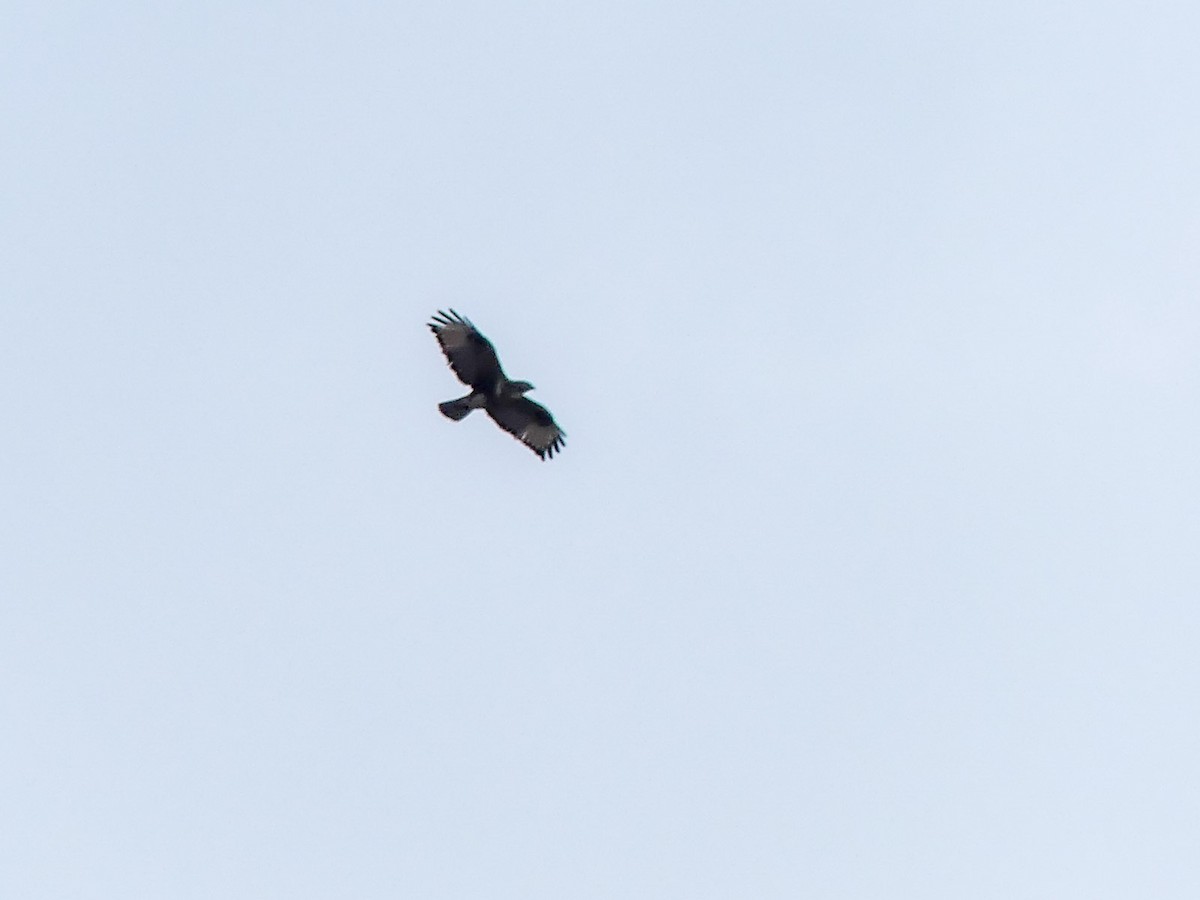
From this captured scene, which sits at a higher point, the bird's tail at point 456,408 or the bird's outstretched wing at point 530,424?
the bird's outstretched wing at point 530,424

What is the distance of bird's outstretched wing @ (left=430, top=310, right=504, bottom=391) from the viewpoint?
4956 cm

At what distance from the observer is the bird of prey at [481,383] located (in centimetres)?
4959

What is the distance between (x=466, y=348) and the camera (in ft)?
163

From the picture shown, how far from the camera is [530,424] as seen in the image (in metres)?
51.5

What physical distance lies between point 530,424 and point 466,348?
7.89ft

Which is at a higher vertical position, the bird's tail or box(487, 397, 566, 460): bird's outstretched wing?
box(487, 397, 566, 460): bird's outstretched wing

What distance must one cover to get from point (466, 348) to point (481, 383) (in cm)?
75

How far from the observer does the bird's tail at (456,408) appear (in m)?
49.6

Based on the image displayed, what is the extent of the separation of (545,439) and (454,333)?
305 centimetres

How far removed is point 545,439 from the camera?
2036 inches

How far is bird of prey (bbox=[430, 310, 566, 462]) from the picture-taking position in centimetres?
4959

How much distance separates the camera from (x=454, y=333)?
49594 millimetres

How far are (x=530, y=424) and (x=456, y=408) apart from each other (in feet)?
7.06

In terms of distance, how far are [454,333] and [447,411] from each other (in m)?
1.24
